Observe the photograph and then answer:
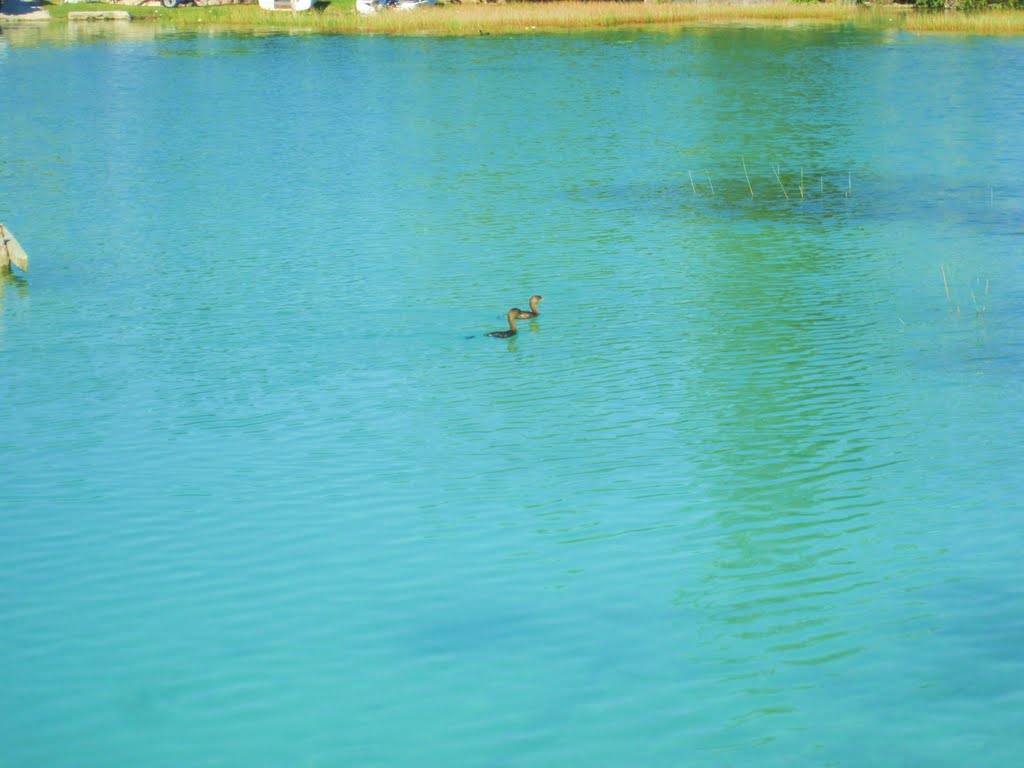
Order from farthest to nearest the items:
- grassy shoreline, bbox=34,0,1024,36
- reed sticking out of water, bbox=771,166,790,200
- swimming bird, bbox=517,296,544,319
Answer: grassy shoreline, bbox=34,0,1024,36 < reed sticking out of water, bbox=771,166,790,200 < swimming bird, bbox=517,296,544,319

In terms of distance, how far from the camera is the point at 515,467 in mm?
11945

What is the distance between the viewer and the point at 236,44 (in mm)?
57344

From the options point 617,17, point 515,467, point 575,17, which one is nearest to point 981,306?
→ point 515,467

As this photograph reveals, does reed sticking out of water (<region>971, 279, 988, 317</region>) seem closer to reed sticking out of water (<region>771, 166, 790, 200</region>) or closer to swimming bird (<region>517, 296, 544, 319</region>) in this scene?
swimming bird (<region>517, 296, 544, 319</region>)

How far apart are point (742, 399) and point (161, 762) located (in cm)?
794

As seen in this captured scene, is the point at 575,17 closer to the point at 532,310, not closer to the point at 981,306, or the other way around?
the point at 981,306

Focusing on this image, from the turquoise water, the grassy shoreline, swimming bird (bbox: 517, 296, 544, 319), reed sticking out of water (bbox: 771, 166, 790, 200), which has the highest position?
the grassy shoreline

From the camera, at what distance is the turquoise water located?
8.24 meters

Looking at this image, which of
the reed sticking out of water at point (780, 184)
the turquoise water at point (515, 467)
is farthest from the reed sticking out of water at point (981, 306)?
the reed sticking out of water at point (780, 184)

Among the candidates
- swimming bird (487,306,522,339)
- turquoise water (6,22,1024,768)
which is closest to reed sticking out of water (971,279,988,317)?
turquoise water (6,22,1024,768)

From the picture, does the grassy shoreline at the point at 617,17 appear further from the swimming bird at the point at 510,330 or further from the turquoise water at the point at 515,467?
the swimming bird at the point at 510,330

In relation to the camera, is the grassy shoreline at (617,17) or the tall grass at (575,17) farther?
the tall grass at (575,17)

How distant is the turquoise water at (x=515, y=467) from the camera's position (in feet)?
27.0

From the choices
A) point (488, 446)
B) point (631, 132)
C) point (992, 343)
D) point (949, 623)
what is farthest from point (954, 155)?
point (949, 623)
